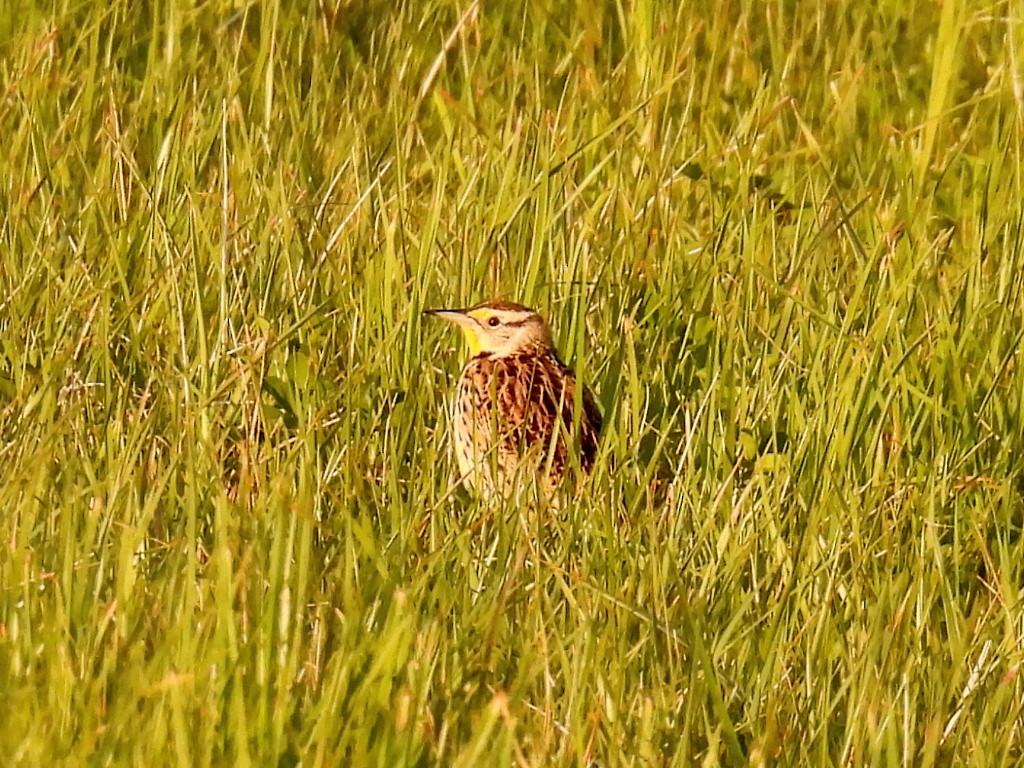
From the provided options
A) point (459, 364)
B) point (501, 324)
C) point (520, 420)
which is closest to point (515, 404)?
point (520, 420)

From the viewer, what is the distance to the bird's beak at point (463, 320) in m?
4.67

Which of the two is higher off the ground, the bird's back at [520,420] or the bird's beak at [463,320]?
the bird's beak at [463,320]

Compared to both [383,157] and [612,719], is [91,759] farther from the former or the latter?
[383,157]

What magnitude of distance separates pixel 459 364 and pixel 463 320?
0.31 m

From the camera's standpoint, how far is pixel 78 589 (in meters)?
3.22

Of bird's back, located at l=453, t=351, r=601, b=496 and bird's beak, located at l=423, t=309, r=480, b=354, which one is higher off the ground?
bird's beak, located at l=423, t=309, r=480, b=354

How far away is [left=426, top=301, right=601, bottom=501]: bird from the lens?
416cm

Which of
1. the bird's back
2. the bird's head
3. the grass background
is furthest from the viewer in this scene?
the bird's head

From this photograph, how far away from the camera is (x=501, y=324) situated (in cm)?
471

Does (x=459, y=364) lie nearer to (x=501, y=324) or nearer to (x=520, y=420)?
(x=501, y=324)

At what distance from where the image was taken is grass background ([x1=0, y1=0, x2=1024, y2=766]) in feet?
10.4

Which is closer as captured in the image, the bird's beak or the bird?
the bird

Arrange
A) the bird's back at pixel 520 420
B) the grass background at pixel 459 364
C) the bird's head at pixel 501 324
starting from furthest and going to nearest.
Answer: the bird's head at pixel 501 324, the bird's back at pixel 520 420, the grass background at pixel 459 364

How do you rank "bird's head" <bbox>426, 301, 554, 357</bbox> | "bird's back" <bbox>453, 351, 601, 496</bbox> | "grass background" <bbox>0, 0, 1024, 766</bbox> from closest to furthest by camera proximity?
"grass background" <bbox>0, 0, 1024, 766</bbox>, "bird's back" <bbox>453, 351, 601, 496</bbox>, "bird's head" <bbox>426, 301, 554, 357</bbox>
